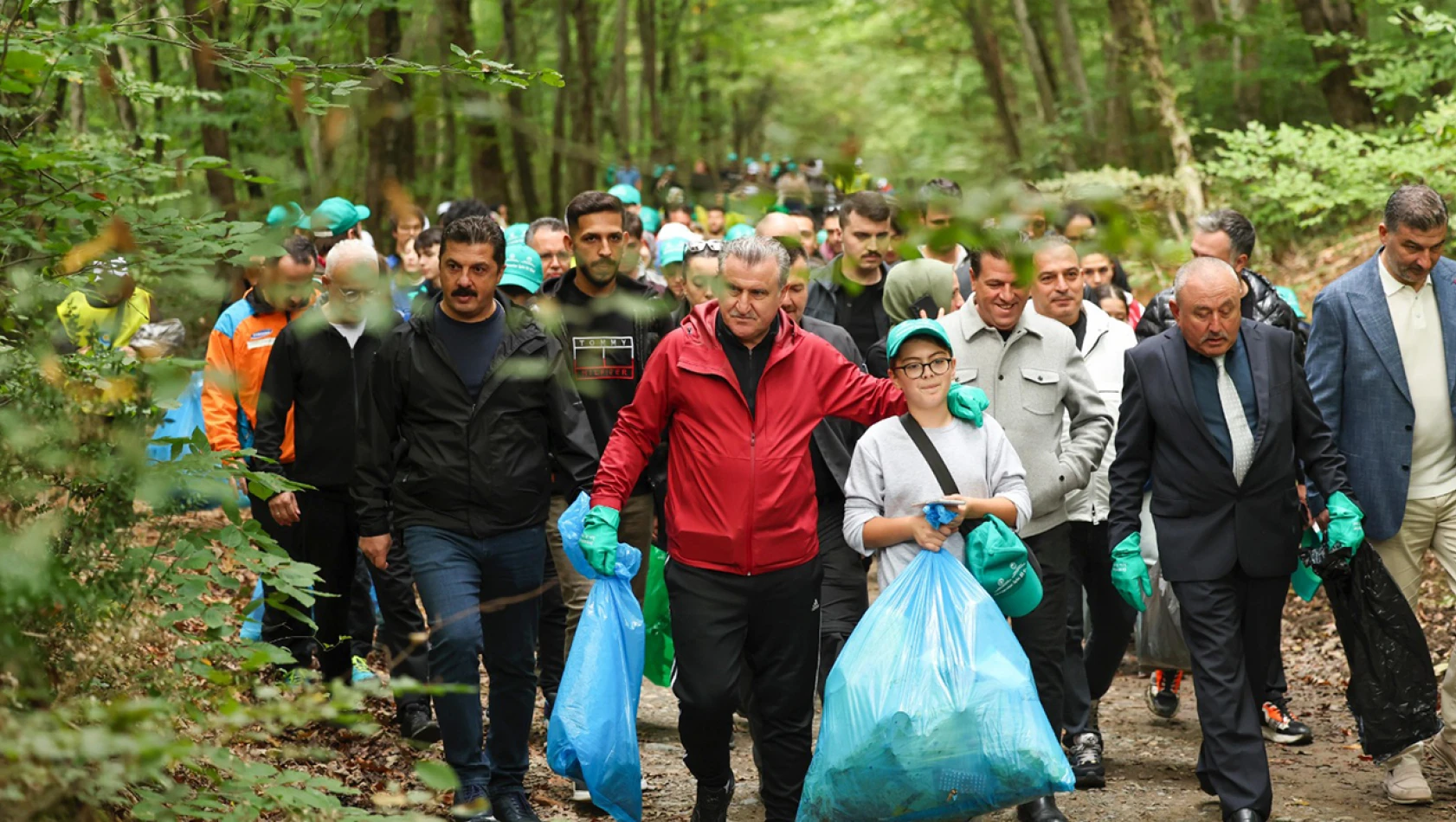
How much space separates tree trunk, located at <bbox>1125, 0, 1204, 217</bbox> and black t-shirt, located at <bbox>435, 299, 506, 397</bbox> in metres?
13.5

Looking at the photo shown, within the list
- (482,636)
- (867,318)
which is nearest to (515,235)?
(867,318)

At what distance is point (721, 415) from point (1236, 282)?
212 cm

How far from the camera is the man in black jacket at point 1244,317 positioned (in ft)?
24.7

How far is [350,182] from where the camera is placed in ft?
8.87

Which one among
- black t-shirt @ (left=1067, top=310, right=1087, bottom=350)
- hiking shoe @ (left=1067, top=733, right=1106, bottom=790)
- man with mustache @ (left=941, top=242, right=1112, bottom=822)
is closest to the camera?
man with mustache @ (left=941, top=242, right=1112, bottom=822)

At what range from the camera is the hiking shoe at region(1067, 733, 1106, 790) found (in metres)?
6.70

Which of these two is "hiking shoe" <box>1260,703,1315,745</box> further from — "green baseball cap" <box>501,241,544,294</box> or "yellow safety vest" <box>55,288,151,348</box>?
"yellow safety vest" <box>55,288,151,348</box>

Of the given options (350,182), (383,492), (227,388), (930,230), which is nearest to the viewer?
(930,230)

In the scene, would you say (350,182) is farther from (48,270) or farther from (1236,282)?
(1236,282)

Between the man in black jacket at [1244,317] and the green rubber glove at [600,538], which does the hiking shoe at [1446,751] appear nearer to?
the man in black jacket at [1244,317]

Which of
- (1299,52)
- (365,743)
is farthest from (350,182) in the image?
(1299,52)

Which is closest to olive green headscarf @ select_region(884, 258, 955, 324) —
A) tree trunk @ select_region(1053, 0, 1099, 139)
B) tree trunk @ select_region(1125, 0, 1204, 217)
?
tree trunk @ select_region(1125, 0, 1204, 217)

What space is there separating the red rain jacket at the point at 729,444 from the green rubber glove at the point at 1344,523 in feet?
6.67

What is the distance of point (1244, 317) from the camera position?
24.2 feet
